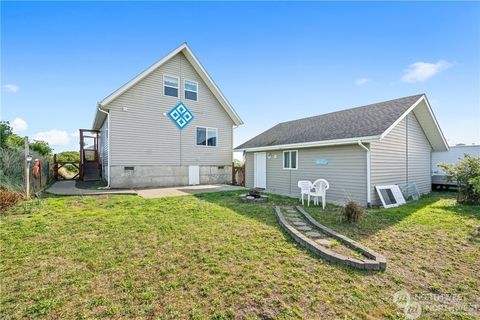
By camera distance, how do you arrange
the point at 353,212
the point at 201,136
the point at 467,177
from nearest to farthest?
the point at 353,212, the point at 467,177, the point at 201,136

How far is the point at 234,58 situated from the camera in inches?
508

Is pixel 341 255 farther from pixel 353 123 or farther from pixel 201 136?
pixel 201 136

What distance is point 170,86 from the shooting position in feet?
46.4

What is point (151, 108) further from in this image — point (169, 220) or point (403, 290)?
point (403, 290)

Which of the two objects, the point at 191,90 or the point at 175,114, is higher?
the point at 191,90

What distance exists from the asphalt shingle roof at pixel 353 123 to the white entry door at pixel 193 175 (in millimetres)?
4740

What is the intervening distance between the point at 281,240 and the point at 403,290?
86.3 inches

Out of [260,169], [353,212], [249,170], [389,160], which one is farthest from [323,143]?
[249,170]

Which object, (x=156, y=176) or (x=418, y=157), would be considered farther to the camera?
(x=156, y=176)

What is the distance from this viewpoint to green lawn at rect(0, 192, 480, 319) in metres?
2.66

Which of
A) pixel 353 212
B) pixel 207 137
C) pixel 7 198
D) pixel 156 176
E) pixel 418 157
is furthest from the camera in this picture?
pixel 207 137

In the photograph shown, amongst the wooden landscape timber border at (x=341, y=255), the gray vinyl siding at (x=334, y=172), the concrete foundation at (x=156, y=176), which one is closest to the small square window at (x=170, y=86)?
the concrete foundation at (x=156, y=176)

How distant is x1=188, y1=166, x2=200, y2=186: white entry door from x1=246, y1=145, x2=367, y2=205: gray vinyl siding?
5402 millimetres

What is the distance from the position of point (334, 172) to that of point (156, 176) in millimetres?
10016
